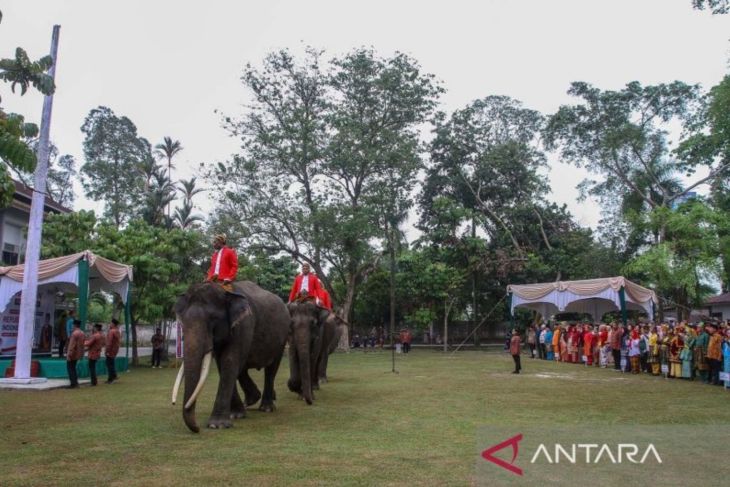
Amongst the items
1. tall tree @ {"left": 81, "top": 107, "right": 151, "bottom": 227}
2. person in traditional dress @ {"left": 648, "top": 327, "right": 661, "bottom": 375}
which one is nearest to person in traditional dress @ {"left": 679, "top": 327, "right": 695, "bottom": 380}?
person in traditional dress @ {"left": 648, "top": 327, "right": 661, "bottom": 375}

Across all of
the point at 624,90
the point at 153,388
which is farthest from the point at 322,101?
the point at 153,388

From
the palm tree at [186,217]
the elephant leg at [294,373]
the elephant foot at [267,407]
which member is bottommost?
the elephant foot at [267,407]

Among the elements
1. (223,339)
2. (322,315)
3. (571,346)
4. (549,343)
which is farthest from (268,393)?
(549,343)

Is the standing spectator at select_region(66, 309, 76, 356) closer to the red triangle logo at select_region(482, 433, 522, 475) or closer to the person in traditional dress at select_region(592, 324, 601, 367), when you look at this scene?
the red triangle logo at select_region(482, 433, 522, 475)

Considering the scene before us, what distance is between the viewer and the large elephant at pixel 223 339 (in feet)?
26.7

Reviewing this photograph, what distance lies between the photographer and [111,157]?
4950cm

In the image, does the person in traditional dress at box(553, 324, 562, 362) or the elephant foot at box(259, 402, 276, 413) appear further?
the person in traditional dress at box(553, 324, 562, 362)

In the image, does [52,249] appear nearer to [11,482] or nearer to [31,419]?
[31,419]

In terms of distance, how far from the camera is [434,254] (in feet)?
134

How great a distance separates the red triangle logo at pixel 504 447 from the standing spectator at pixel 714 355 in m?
11.0

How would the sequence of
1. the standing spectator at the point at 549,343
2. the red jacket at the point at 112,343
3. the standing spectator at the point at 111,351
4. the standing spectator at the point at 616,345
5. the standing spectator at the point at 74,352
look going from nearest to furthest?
the standing spectator at the point at 74,352 < the standing spectator at the point at 111,351 < the red jacket at the point at 112,343 < the standing spectator at the point at 616,345 < the standing spectator at the point at 549,343

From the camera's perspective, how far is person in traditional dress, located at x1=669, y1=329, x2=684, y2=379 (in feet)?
61.5

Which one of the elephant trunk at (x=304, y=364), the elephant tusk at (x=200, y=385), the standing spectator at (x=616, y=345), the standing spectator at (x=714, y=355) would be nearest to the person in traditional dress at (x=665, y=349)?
the standing spectator at (x=616, y=345)

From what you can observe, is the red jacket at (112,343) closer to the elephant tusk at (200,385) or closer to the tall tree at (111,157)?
the elephant tusk at (200,385)
